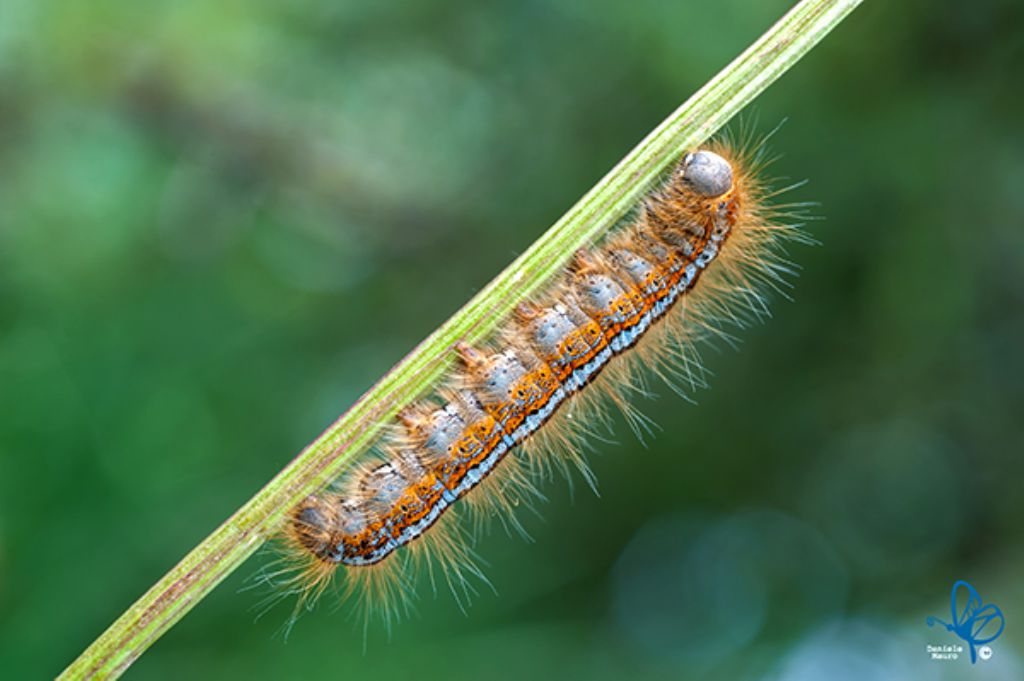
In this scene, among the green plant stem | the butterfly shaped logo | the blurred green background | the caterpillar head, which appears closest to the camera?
the green plant stem

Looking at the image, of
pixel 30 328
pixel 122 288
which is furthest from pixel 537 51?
pixel 30 328

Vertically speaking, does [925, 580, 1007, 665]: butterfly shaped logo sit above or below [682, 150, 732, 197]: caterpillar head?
below

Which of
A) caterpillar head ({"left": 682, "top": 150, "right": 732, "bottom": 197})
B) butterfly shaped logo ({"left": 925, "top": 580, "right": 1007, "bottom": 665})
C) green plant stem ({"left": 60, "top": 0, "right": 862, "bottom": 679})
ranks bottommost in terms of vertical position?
butterfly shaped logo ({"left": 925, "top": 580, "right": 1007, "bottom": 665})

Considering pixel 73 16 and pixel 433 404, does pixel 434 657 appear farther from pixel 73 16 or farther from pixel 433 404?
pixel 73 16

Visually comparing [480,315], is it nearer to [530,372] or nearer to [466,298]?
[530,372]

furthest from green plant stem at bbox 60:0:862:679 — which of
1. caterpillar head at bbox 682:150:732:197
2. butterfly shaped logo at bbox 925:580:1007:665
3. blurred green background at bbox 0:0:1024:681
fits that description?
butterfly shaped logo at bbox 925:580:1007:665

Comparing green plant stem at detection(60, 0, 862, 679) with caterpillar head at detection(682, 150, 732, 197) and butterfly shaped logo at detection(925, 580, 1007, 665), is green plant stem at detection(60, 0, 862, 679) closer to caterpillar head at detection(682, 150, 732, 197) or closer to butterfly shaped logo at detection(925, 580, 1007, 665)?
caterpillar head at detection(682, 150, 732, 197)

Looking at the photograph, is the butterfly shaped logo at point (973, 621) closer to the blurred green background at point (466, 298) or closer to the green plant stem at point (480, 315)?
the blurred green background at point (466, 298)
